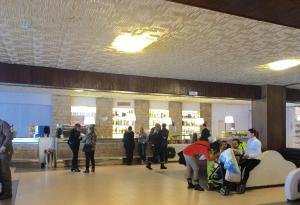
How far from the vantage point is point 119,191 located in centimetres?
670

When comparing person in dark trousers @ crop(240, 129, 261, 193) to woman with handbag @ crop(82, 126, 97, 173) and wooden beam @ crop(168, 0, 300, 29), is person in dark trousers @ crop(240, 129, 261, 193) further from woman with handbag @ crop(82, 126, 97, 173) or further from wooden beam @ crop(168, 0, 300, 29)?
woman with handbag @ crop(82, 126, 97, 173)

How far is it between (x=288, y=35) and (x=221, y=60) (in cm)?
211

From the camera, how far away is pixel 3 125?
593 centimetres

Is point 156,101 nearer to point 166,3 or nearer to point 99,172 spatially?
point 99,172

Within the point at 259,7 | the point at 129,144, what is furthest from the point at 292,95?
the point at 259,7

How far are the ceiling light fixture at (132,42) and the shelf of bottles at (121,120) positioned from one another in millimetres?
8969

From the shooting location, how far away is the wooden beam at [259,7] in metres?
2.97

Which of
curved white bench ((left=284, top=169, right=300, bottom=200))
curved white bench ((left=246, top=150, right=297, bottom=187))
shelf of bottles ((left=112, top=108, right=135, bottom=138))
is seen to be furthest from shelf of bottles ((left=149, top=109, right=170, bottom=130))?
curved white bench ((left=284, top=169, right=300, bottom=200))

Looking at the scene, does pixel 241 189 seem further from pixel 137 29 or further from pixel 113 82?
pixel 113 82

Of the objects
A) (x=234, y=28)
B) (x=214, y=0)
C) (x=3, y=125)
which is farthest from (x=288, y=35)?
(x=3, y=125)

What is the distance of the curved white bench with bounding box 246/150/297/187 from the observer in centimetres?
727

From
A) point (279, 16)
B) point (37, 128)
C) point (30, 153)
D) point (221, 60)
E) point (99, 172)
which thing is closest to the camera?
point (279, 16)

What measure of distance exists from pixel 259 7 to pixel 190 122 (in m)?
14.1

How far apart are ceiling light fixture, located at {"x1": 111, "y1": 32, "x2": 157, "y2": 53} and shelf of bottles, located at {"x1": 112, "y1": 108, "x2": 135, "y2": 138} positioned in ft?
29.4
